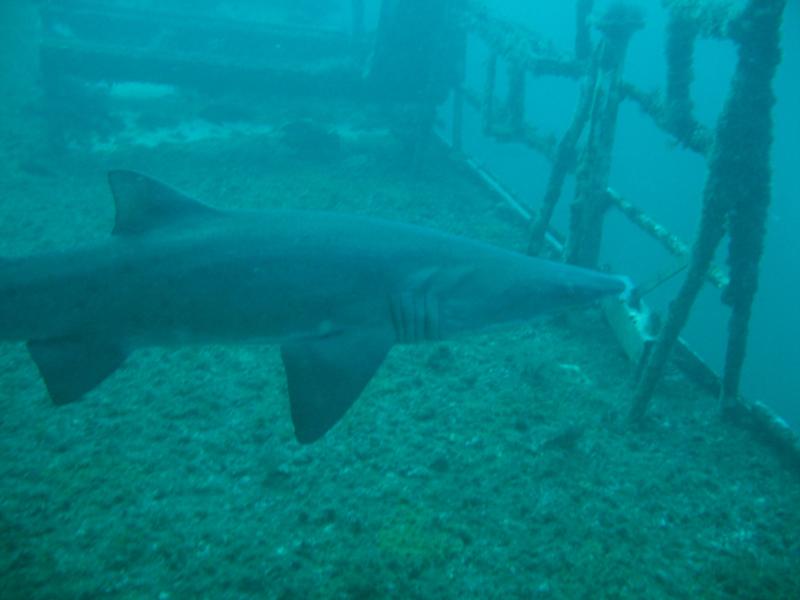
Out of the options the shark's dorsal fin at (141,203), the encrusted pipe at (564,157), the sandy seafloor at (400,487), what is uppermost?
the shark's dorsal fin at (141,203)

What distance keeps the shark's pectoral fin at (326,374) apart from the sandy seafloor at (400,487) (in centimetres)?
127

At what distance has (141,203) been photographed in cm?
297

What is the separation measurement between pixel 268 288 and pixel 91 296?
3.00 ft

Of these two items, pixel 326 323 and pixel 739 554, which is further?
pixel 739 554

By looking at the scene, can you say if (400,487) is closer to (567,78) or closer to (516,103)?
(567,78)

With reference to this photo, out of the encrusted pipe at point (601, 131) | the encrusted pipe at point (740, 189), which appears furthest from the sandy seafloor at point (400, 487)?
the encrusted pipe at point (601, 131)

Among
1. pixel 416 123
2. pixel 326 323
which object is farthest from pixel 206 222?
pixel 416 123

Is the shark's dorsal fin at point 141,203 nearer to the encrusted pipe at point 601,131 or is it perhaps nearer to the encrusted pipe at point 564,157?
the encrusted pipe at point 601,131

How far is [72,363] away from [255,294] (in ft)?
3.43

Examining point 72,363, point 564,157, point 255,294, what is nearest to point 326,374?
point 255,294

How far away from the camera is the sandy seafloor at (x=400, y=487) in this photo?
343 cm

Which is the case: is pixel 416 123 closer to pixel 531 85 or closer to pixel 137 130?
pixel 137 130

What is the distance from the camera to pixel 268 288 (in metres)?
2.83

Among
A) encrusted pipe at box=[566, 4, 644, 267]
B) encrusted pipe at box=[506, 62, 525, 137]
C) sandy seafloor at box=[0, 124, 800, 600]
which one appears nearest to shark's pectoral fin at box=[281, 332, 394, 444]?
sandy seafloor at box=[0, 124, 800, 600]
